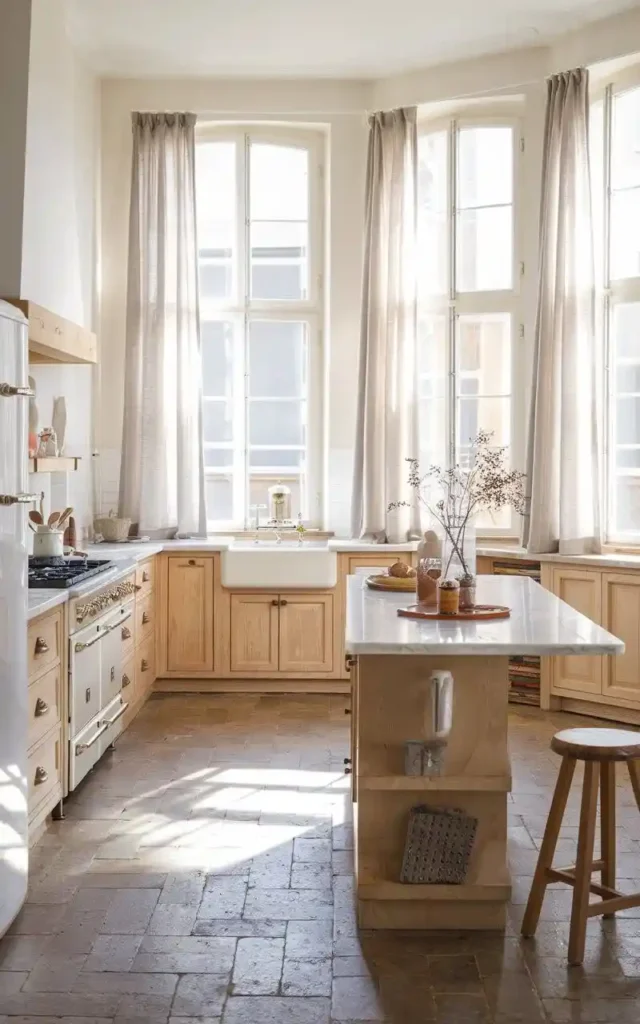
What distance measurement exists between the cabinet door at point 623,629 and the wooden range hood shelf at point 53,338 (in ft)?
9.66

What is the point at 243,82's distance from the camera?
685cm

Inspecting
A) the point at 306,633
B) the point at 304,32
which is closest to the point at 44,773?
the point at 306,633

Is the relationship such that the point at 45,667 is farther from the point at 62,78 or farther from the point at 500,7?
the point at 500,7

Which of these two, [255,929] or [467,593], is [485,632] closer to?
[467,593]

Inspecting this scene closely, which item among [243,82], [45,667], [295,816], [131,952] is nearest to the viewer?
[131,952]

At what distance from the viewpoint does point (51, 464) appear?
17.2ft

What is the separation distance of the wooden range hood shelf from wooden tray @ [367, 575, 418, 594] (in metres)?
1.76

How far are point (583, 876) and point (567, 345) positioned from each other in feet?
11.9

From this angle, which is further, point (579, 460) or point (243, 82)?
point (243, 82)

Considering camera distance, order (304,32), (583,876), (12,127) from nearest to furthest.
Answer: (583,876), (12,127), (304,32)

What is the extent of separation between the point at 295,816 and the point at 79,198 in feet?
13.1

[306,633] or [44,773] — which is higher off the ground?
[306,633]

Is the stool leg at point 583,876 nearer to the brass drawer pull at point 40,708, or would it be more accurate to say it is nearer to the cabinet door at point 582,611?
the brass drawer pull at point 40,708

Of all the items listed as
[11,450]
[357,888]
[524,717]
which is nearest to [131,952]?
[357,888]
